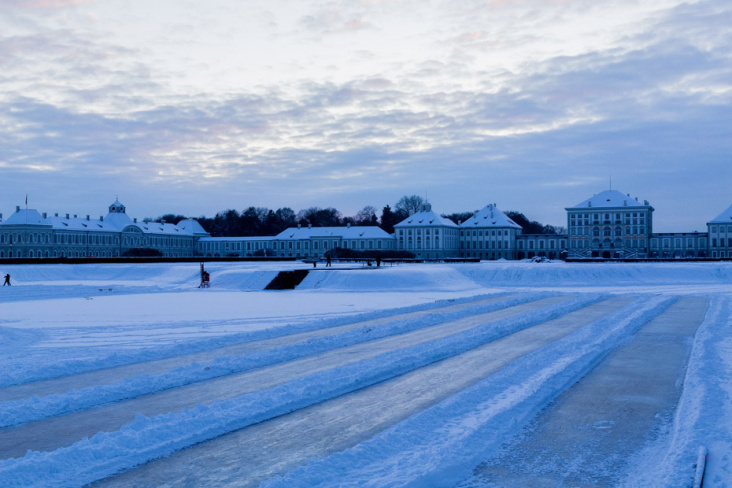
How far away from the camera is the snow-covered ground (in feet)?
24.9

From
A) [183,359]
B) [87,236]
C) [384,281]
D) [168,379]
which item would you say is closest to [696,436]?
[168,379]

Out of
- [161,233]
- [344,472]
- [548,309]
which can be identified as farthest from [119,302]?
[161,233]

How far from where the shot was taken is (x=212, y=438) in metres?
8.83

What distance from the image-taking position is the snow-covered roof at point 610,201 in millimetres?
138875

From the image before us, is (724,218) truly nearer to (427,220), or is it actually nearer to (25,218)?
(427,220)

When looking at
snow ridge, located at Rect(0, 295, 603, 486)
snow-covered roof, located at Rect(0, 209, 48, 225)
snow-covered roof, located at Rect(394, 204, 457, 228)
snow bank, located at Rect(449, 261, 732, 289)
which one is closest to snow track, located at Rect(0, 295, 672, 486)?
snow ridge, located at Rect(0, 295, 603, 486)

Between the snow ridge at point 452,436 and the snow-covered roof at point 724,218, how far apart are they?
132m

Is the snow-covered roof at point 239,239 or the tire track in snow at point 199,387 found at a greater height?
the snow-covered roof at point 239,239

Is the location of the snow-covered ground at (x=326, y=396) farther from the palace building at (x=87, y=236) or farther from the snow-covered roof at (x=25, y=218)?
the snow-covered roof at (x=25, y=218)

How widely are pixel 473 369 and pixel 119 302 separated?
2486 cm

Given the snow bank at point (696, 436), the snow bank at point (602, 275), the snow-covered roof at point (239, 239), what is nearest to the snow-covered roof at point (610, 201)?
the snow-covered roof at point (239, 239)

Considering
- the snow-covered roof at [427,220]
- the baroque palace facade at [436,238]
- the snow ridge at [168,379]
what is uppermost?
the snow-covered roof at [427,220]

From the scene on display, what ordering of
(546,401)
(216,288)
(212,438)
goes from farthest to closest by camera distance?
(216,288) → (546,401) → (212,438)

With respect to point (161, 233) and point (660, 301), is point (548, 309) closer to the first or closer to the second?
point (660, 301)
